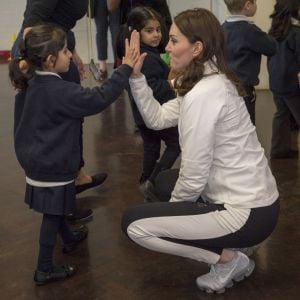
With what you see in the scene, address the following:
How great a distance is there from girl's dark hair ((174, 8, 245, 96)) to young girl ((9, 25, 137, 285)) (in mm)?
269

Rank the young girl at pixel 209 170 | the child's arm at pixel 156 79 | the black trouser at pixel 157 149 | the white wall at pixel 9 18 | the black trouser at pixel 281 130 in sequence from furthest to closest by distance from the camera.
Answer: the white wall at pixel 9 18 < the black trouser at pixel 281 130 < the black trouser at pixel 157 149 < the child's arm at pixel 156 79 < the young girl at pixel 209 170

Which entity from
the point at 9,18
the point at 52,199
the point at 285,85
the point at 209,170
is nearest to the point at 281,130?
the point at 285,85

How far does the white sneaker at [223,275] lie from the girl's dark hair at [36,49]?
1.04 meters

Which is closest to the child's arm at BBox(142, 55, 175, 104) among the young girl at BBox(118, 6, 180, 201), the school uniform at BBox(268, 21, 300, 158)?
the young girl at BBox(118, 6, 180, 201)

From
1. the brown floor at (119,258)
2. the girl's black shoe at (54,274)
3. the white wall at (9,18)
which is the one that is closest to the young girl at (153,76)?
the brown floor at (119,258)

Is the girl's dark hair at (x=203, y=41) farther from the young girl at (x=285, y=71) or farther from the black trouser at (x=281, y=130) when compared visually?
the black trouser at (x=281, y=130)

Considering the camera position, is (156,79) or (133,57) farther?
(156,79)

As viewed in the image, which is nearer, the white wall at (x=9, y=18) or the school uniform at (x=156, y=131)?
the school uniform at (x=156, y=131)

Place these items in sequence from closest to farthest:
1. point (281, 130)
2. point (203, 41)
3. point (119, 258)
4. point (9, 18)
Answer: point (203, 41) < point (119, 258) < point (281, 130) < point (9, 18)

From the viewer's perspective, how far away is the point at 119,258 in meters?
2.40

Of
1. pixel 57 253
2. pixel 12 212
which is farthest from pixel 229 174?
pixel 12 212

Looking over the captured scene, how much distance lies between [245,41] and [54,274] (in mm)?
1787

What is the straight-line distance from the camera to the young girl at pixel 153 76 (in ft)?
9.06

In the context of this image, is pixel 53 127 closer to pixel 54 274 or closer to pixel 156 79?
pixel 54 274
